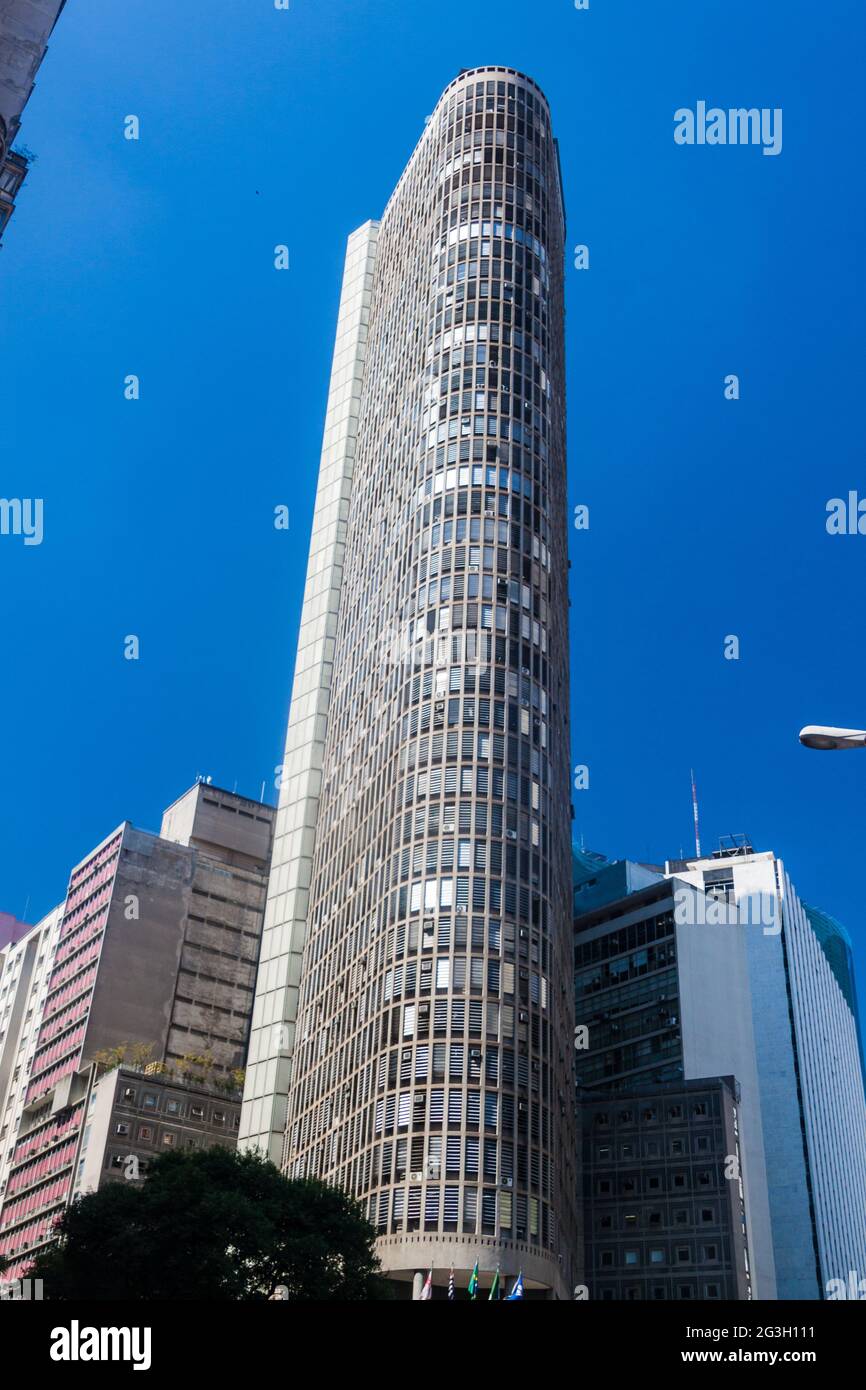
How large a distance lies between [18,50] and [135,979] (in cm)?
10806

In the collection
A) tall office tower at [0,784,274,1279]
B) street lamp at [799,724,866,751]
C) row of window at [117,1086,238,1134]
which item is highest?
tall office tower at [0,784,274,1279]

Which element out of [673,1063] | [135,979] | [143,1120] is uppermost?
[135,979]

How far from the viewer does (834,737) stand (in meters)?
16.7

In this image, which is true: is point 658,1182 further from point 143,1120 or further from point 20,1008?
point 20,1008

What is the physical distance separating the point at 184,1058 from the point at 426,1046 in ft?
216

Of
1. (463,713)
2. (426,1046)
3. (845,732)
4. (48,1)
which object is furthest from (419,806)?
(845,732)

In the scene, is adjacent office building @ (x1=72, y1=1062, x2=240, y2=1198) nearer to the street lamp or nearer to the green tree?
the green tree

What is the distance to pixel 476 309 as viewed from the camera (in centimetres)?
12850

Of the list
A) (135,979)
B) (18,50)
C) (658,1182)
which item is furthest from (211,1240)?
(135,979)

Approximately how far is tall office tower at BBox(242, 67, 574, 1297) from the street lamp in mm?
76475

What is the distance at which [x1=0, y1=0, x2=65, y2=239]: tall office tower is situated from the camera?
69.4 metres

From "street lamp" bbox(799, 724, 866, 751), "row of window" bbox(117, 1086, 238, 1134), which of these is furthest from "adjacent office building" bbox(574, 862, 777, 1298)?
"street lamp" bbox(799, 724, 866, 751)
